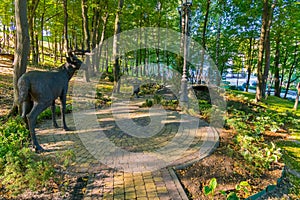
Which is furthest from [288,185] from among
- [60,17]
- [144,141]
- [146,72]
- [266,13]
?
[146,72]

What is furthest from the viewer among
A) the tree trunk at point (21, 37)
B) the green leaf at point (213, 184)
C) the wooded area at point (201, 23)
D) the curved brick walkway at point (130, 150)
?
the wooded area at point (201, 23)

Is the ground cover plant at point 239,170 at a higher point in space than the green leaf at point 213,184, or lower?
lower

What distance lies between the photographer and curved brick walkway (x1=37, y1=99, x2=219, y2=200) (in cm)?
322

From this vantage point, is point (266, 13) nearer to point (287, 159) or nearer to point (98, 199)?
point (287, 159)

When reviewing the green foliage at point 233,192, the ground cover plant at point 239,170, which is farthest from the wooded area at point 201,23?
the green foliage at point 233,192

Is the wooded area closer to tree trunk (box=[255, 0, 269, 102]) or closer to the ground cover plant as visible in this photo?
tree trunk (box=[255, 0, 269, 102])

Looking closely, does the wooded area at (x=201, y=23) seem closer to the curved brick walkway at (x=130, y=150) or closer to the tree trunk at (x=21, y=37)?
the curved brick walkway at (x=130, y=150)

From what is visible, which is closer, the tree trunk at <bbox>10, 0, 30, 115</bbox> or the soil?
the soil

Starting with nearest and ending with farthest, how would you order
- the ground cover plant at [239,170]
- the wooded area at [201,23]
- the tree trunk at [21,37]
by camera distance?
1. the ground cover plant at [239,170]
2. the tree trunk at [21,37]
3. the wooded area at [201,23]

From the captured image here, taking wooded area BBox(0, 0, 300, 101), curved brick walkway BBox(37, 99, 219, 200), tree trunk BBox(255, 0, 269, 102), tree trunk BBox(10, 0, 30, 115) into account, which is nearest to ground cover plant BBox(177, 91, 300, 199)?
curved brick walkway BBox(37, 99, 219, 200)

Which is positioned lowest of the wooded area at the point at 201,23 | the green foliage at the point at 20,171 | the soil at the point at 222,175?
the soil at the point at 222,175

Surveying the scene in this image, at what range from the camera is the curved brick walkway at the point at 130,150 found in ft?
10.6

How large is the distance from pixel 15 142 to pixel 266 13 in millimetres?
11541

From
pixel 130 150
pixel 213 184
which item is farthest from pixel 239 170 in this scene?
pixel 130 150
